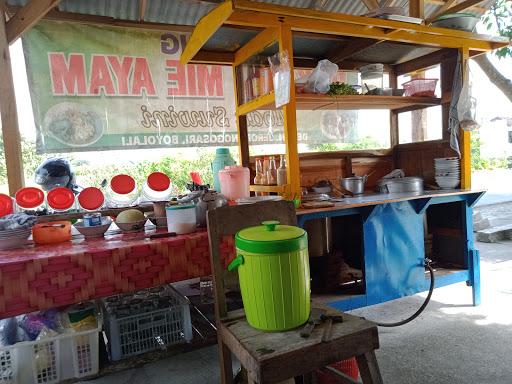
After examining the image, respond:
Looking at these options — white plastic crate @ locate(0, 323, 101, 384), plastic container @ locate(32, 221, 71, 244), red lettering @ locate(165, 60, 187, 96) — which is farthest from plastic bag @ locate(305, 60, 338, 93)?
white plastic crate @ locate(0, 323, 101, 384)

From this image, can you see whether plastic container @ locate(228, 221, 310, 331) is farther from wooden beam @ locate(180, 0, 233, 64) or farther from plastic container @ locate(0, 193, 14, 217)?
plastic container @ locate(0, 193, 14, 217)

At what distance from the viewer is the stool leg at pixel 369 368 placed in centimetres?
→ 149

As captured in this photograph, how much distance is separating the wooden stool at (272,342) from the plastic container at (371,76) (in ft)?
6.89

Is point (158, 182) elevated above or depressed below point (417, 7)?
below

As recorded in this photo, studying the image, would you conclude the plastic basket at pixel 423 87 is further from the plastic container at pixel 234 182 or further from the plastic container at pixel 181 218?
the plastic container at pixel 181 218

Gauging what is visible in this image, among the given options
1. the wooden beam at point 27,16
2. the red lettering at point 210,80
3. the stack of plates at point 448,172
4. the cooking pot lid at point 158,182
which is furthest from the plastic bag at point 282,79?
the red lettering at point 210,80

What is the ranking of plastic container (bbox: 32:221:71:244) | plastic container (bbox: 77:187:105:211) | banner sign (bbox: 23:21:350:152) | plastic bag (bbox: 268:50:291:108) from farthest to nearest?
banner sign (bbox: 23:21:350:152) < plastic container (bbox: 77:187:105:211) < plastic bag (bbox: 268:50:291:108) < plastic container (bbox: 32:221:71:244)

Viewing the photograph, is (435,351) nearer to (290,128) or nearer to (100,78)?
(290,128)

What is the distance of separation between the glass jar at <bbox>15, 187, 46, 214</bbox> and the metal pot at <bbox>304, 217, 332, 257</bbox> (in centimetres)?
220

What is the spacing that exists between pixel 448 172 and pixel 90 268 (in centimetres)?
315

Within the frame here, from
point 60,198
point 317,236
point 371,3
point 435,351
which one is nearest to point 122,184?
point 60,198

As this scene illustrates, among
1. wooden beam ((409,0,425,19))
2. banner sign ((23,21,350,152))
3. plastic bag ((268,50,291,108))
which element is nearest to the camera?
plastic bag ((268,50,291,108))

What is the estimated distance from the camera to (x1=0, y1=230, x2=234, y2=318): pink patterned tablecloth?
1825mm

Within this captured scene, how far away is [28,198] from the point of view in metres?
2.58
